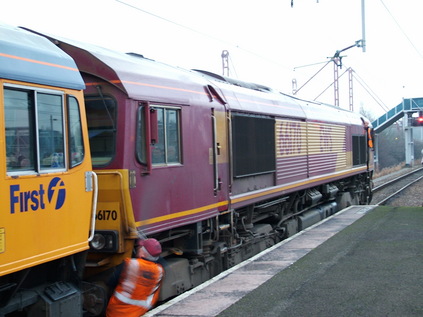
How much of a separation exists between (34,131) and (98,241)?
183 centimetres

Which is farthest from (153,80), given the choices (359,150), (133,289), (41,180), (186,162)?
(359,150)

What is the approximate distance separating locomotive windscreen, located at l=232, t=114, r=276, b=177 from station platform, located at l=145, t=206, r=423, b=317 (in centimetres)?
157

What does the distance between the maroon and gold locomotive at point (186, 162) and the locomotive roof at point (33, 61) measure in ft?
3.01

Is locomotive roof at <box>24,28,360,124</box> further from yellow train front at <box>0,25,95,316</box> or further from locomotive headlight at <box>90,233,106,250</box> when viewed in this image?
locomotive headlight at <box>90,233,106,250</box>

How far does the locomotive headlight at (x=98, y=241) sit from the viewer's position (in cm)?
609

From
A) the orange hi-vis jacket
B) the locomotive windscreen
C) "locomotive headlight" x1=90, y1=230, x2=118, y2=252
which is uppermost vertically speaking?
the locomotive windscreen

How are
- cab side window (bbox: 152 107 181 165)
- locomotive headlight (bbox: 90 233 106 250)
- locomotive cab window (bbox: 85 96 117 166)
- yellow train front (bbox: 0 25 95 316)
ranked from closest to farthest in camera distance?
1. yellow train front (bbox: 0 25 95 316)
2. locomotive headlight (bbox: 90 233 106 250)
3. locomotive cab window (bbox: 85 96 117 166)
4. cab side window (bbox: 152 107 181 165)

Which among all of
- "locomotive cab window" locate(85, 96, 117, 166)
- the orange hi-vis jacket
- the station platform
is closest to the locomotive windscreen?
the station platform

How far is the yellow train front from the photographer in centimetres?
447

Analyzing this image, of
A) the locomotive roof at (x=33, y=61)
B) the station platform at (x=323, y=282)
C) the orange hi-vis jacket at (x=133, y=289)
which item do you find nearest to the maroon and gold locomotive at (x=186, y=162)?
the orange hi-vis jacket at (x=133, y=289)

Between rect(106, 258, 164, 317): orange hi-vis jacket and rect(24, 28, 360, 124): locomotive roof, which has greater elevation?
rect(24, 28, 360, 124): locomotive roof

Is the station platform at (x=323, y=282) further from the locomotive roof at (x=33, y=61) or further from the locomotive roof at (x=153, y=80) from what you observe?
the locomotive roof at (x=33, y=61)

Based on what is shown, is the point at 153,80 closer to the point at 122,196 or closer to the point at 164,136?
the point at 164,136

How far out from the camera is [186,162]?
7.32 m
